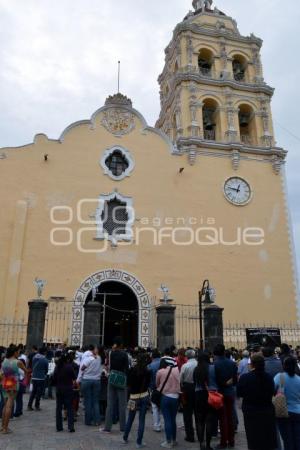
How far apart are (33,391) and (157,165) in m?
Answer: 12.5

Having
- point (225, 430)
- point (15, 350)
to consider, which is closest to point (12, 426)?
point (15, 350)

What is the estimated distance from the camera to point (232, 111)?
854 inches

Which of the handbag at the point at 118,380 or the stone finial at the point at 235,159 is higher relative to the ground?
the stone finial at the point at 235,159

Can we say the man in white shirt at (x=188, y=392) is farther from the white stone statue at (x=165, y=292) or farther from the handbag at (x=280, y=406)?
the white stone statue at (x=165, y=292)

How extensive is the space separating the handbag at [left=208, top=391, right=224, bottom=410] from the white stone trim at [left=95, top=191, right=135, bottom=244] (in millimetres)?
11489

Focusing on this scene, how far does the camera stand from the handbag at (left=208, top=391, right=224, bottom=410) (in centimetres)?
591

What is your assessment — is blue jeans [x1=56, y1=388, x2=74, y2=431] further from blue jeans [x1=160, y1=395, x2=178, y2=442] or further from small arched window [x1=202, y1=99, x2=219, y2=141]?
small arched window [x1=202, y1=99, x2=219, y2=141]

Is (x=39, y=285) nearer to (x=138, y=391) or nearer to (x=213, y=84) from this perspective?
(x=138, y=391)

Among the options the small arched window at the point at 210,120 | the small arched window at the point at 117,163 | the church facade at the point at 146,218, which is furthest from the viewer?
the small arched window at the point at 210,120

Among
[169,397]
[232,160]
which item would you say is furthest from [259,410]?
[232,160]

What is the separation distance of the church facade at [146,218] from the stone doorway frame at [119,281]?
0.04 meters

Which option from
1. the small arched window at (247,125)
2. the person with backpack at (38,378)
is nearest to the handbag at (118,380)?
the person with backpack at (38,378)

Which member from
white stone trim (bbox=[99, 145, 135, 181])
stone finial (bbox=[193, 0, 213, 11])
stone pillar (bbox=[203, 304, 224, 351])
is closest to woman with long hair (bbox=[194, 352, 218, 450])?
stone pillar (bbox=[203, 304, 224, 351])

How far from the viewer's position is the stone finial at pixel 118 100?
64.1ft
